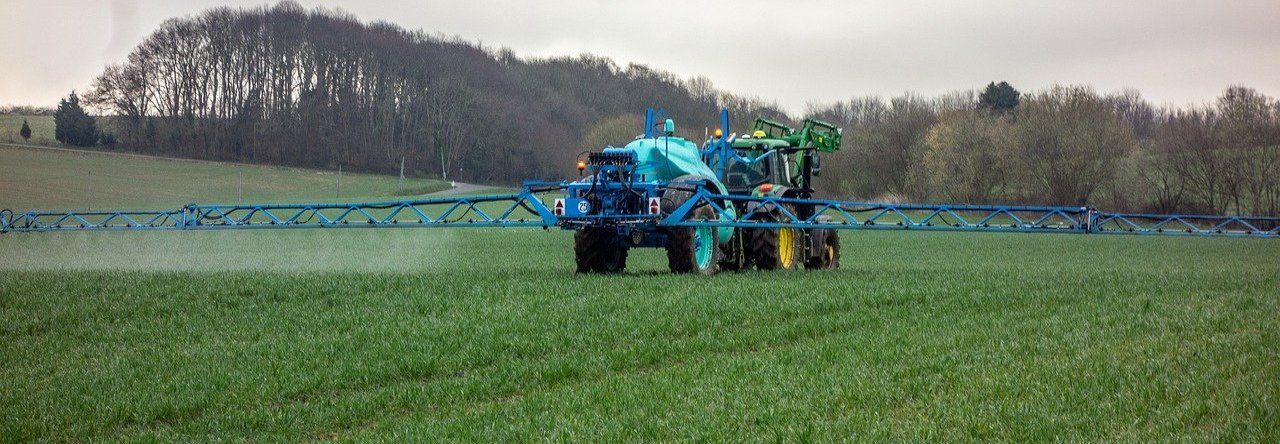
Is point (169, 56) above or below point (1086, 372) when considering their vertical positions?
above

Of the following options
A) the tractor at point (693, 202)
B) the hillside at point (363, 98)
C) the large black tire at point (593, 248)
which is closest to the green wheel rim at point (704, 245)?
the tractor at point (693, 202)

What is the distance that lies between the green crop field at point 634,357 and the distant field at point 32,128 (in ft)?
85.7

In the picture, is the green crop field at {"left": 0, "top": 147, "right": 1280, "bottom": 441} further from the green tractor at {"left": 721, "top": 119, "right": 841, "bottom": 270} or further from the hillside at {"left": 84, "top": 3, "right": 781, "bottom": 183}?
the hillside at {"left": 84, "top": 3, "right": 781, "bottom": 183}

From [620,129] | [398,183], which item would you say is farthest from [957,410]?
[398,183]

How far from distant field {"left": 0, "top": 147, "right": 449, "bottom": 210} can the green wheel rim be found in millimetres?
25704

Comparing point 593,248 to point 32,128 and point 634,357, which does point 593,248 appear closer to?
point 634,357

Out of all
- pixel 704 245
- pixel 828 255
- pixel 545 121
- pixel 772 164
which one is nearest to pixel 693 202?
pixel 704 245

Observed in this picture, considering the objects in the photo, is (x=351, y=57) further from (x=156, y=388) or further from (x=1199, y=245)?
(x=156, y=388)

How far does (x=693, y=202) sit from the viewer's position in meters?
17.8

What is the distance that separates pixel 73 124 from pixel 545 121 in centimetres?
2881

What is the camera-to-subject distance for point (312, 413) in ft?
30.1

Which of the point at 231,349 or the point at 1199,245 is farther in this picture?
the point at 1199,245

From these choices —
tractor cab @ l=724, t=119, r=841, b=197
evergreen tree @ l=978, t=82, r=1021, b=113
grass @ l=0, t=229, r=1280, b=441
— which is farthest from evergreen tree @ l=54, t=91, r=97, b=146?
evergreen tree @ l=978, t=82, r=1021, b=113

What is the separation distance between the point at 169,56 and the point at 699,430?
6860 cm
